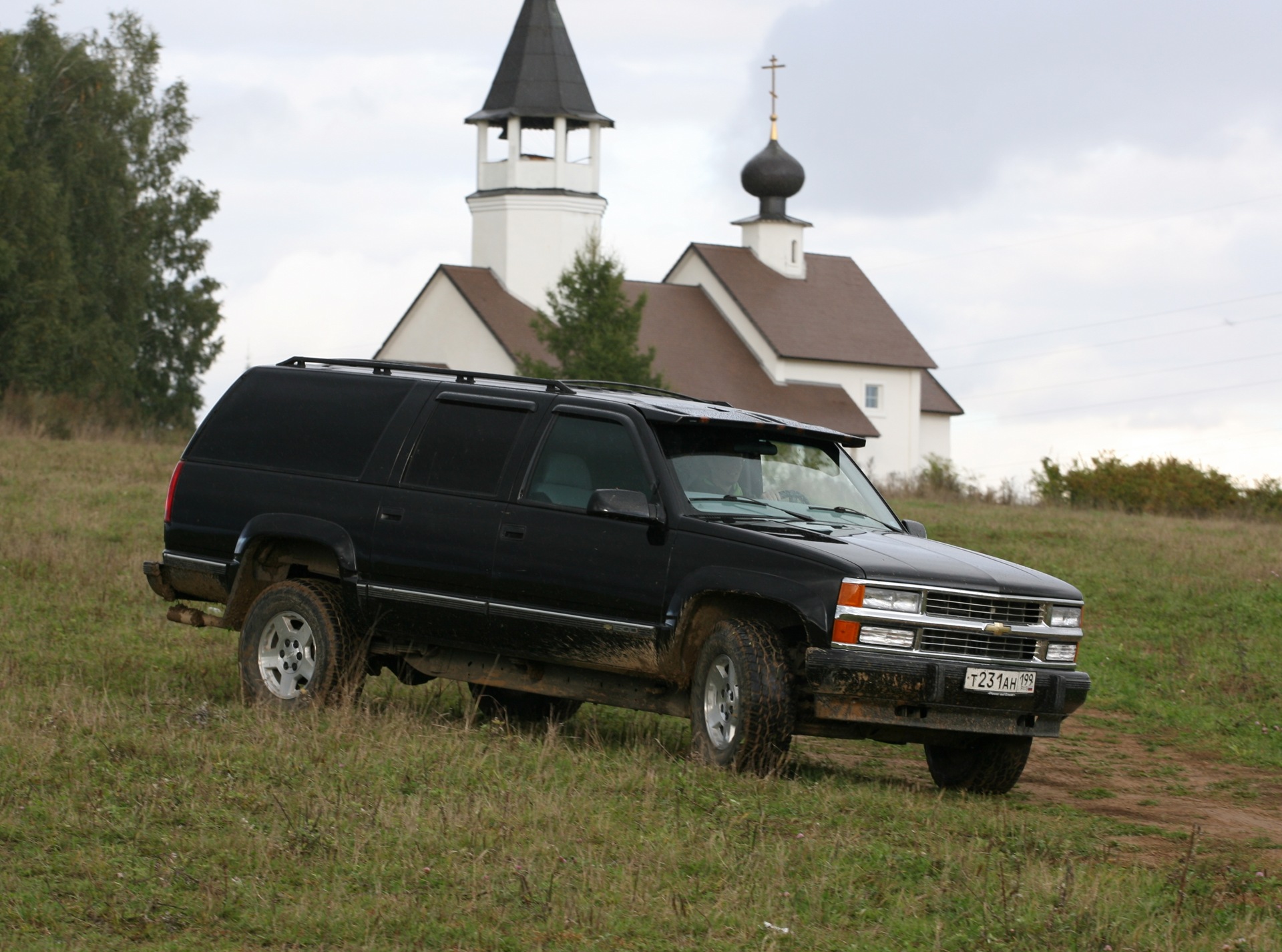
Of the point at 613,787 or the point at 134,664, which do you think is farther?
the point at 134,664

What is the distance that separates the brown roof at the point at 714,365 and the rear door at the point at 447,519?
4551 cm

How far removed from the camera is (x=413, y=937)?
551 cm

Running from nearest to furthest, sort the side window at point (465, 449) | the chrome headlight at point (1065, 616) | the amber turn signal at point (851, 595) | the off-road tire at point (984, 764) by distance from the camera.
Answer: the amber turn signal at point (851, 595) < the chrome headlight at point (1065, 616) < the off-road tire at point (984, 764) < the side window at point (465, 449)

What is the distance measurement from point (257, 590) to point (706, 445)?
3088 mm

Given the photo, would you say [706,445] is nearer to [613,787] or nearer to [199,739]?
[613,787]

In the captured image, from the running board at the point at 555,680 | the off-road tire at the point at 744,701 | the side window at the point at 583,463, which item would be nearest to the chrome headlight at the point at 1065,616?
the off-road tire at the point at 744,701

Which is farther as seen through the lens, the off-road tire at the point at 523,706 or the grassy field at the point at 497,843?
the off-road tire at the point at 523,706

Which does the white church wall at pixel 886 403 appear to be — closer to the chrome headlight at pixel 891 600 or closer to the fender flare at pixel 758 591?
the fender flare at pixel 758 591

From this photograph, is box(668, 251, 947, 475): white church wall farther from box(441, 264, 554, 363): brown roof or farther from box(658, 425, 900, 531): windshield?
box(658, 425, 900, 531): windshield

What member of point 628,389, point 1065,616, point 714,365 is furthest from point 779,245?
point 1065,616

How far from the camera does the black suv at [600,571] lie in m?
8.26

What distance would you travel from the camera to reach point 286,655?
1007 centimetres

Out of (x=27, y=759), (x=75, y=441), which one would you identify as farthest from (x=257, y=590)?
(x=75, y=441)

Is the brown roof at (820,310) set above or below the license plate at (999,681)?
above
